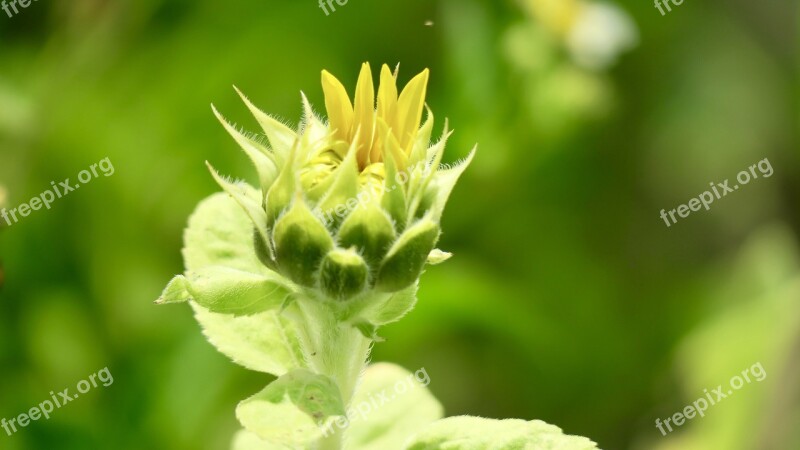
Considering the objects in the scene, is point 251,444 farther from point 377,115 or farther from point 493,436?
point 377,115

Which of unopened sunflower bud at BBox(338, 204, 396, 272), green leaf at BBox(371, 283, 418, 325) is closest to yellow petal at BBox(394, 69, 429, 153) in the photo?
unopened sunflower bud at BBox(338, 204, 396, 272)

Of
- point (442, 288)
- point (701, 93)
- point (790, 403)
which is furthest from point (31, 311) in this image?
point (701, 93)

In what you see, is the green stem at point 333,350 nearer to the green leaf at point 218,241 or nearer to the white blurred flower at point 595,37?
the green leaf at point 218,241

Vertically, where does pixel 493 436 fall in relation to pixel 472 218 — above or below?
below

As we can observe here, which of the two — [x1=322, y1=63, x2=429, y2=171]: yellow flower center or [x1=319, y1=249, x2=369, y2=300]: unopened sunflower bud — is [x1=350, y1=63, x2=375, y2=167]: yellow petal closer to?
[x1=322, y1=63, x2=429, y2=171]: yellow flower center

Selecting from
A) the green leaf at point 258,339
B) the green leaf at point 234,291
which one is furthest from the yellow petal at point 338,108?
→ the green leaf at point 258,339

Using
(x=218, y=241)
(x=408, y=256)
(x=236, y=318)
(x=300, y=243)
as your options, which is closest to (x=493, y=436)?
(x=408, y=256)

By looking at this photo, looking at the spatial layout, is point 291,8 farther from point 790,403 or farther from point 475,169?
point 790,403
